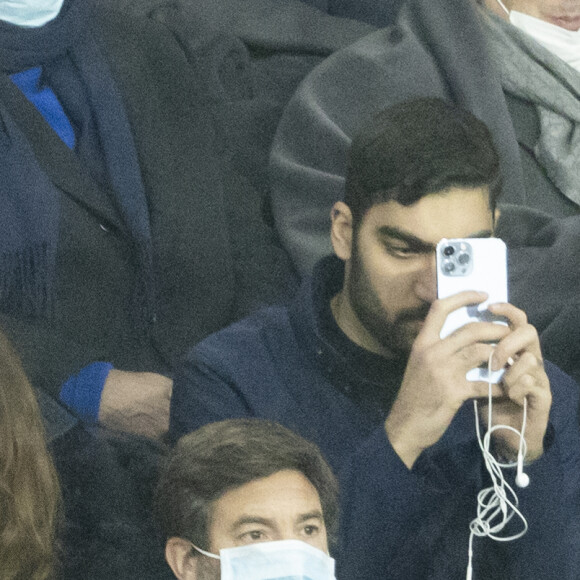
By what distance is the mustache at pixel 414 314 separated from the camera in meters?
0.90

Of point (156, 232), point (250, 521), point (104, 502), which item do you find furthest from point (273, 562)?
point (156, 232)

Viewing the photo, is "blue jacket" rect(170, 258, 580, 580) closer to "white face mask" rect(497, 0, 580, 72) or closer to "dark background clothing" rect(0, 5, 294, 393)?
"dark background clothing" rect(0, 5, 294, 393)

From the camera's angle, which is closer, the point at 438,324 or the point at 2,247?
the point at 438,324

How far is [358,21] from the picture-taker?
4.53 ft

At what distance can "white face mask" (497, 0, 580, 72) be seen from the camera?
4.11 ft

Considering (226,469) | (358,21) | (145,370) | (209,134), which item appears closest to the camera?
(226,469)

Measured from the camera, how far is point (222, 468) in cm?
84

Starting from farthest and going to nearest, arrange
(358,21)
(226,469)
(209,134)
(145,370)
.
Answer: (358,21) < (209,134) < (145,370) < (226,469)

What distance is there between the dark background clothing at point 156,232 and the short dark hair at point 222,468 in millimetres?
150

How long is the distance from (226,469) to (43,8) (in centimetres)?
55

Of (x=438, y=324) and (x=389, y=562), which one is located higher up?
(x=438, y=324)

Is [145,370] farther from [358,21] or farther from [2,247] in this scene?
[358,21]

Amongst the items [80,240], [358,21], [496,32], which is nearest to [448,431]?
[80,240]

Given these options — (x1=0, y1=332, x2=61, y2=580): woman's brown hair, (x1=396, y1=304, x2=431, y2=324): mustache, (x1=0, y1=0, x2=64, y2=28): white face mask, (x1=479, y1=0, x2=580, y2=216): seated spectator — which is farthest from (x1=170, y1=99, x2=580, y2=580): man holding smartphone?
(x1=0, y1=0, x2=64, y2=28): white face mask
